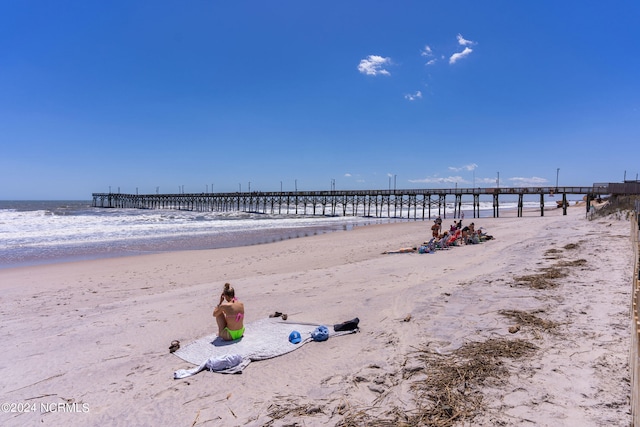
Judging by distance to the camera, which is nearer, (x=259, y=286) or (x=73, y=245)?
(x=259, y=286)

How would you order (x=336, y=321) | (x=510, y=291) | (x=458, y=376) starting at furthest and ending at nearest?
(x=510, y=291) < (x=336, y=321) < (x=458, y=376)

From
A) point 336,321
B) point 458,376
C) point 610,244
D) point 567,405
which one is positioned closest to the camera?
point 567,405

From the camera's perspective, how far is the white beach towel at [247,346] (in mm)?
4352

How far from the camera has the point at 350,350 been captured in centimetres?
469

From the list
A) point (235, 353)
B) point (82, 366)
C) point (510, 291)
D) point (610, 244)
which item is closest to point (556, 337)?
point (510, 291)

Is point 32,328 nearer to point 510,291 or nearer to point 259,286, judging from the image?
point 259,286

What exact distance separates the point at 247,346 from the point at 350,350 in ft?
4.43

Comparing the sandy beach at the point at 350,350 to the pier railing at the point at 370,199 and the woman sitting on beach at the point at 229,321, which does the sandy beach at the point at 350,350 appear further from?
the pier railing at the point at 370,199

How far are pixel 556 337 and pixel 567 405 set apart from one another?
64.1 inches

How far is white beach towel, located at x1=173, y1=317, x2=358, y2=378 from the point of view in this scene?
14.3 feet

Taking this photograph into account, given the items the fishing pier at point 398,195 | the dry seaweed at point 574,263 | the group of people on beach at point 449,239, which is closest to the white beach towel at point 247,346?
the dry seaweed at point 574,263

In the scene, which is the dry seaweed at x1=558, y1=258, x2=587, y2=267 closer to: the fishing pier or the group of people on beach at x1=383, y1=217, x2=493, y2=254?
the group of people on beach at x1=383, y1=217, x2=493, y2=254

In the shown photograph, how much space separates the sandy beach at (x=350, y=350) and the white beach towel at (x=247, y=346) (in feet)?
0.38

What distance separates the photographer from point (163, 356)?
4.84m
